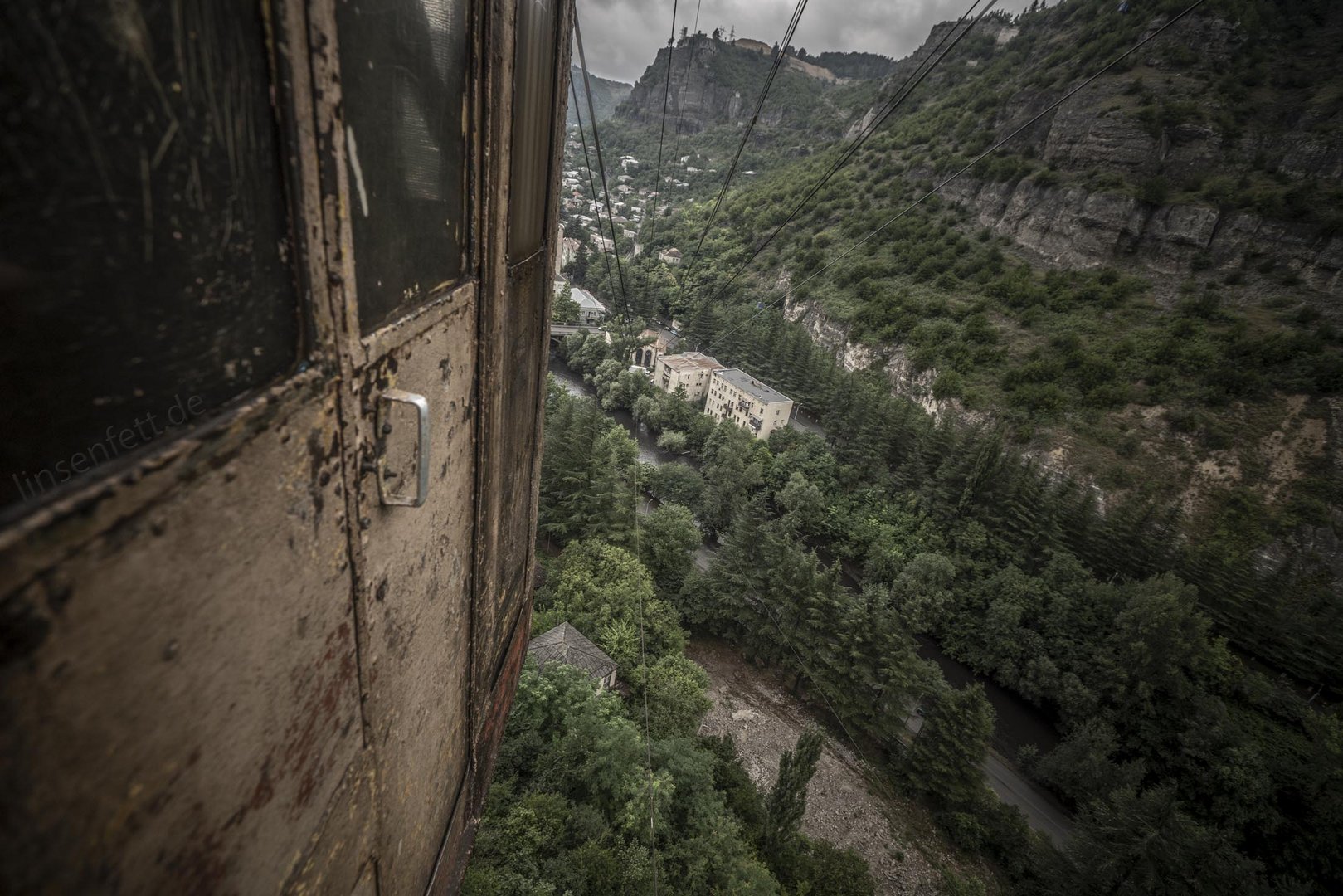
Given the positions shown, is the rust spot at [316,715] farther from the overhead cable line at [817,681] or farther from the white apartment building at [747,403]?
the white apartment building at [747,403]

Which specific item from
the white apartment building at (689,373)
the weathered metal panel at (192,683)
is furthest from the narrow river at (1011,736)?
the weathered metal panel at (192,683)

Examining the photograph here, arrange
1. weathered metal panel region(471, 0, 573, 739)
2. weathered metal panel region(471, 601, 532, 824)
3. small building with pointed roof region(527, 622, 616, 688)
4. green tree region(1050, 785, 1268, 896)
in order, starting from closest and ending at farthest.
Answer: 1. weathered metal panel region(471, 0, 573, 739)
2. weathered metal panel region(471, 601, 532, 824)
3. green tree region(1050, 785, 1268, 896)
4. small building with pointed roof region(527, 622, 616, 688)

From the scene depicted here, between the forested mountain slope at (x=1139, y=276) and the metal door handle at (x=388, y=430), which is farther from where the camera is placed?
the forested mountain slope at (x=1139, y=276)

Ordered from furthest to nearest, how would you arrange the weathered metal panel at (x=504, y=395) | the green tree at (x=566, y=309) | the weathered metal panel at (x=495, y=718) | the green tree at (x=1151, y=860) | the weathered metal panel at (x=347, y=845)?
the green tree at (x=566, y=309) → the green tree at (x=1151, y=860) → the weathered metal panel at (x=495, y=718) → the weathered metal panel at (x=504, y=395) → the weathered metal panel at (x=347, y=845)

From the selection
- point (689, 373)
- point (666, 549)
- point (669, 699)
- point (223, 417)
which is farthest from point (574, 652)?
point (689, 373)

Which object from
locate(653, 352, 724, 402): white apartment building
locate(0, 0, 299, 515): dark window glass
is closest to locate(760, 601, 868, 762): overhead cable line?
locate(653, 352, 724, 402): white apartment building

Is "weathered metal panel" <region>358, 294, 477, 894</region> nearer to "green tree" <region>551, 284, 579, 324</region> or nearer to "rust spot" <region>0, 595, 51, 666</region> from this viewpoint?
"rust spot" <region>0, 595, 51, 666</region>

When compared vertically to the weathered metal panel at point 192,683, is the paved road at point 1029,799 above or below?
below
